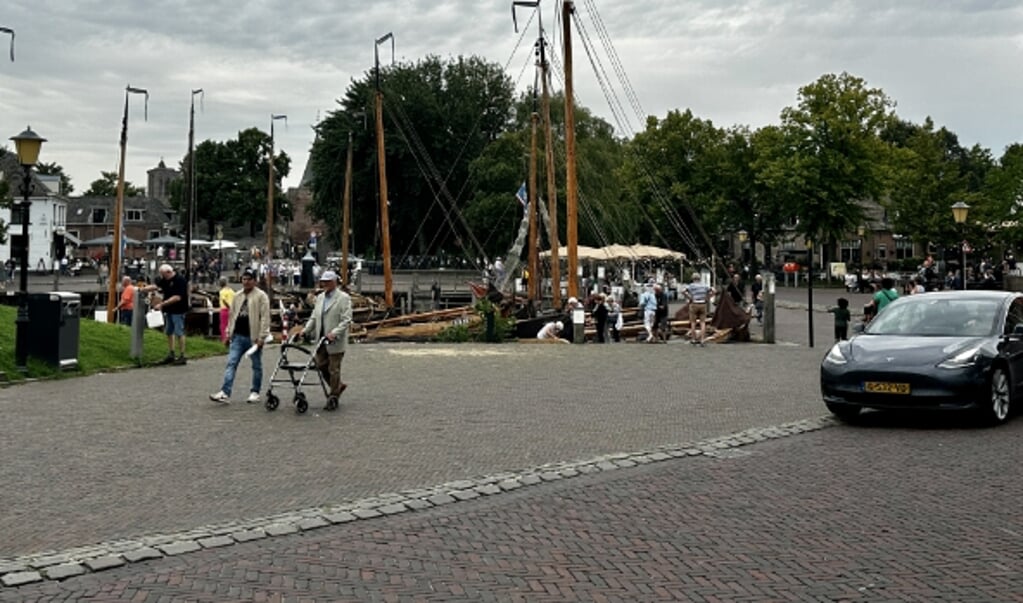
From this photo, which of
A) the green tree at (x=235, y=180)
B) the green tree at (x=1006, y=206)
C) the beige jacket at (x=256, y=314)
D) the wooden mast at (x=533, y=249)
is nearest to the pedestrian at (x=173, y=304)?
the beige jacket at (x=256, y=314)

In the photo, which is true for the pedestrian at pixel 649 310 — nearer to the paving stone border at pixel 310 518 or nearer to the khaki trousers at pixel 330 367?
the khaki trousers at pixel 330 367

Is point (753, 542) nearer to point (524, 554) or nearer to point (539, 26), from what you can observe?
point (524, 554)

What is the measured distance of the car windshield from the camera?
41.1 feet

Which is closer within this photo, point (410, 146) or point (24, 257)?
point (24, 257)

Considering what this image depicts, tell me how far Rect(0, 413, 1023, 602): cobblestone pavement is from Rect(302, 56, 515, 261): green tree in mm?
59385

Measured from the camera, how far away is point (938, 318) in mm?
12867

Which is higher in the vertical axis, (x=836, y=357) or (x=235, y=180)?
(x=235, y=180)

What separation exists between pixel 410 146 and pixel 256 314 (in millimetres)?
55159

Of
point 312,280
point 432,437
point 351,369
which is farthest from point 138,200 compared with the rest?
point 432,437

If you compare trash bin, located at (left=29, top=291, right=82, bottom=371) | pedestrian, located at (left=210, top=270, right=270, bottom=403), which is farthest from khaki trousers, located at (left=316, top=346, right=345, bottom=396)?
trash bin, located at (left=29, top=291, right=82, bottom=371)

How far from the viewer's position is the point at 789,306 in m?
45.1

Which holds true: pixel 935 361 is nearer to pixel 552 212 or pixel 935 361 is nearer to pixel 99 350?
pixel 99 350

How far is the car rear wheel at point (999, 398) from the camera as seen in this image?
1170 centimetres

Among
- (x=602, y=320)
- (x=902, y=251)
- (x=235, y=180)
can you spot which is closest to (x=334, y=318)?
(x=602, y=320)
